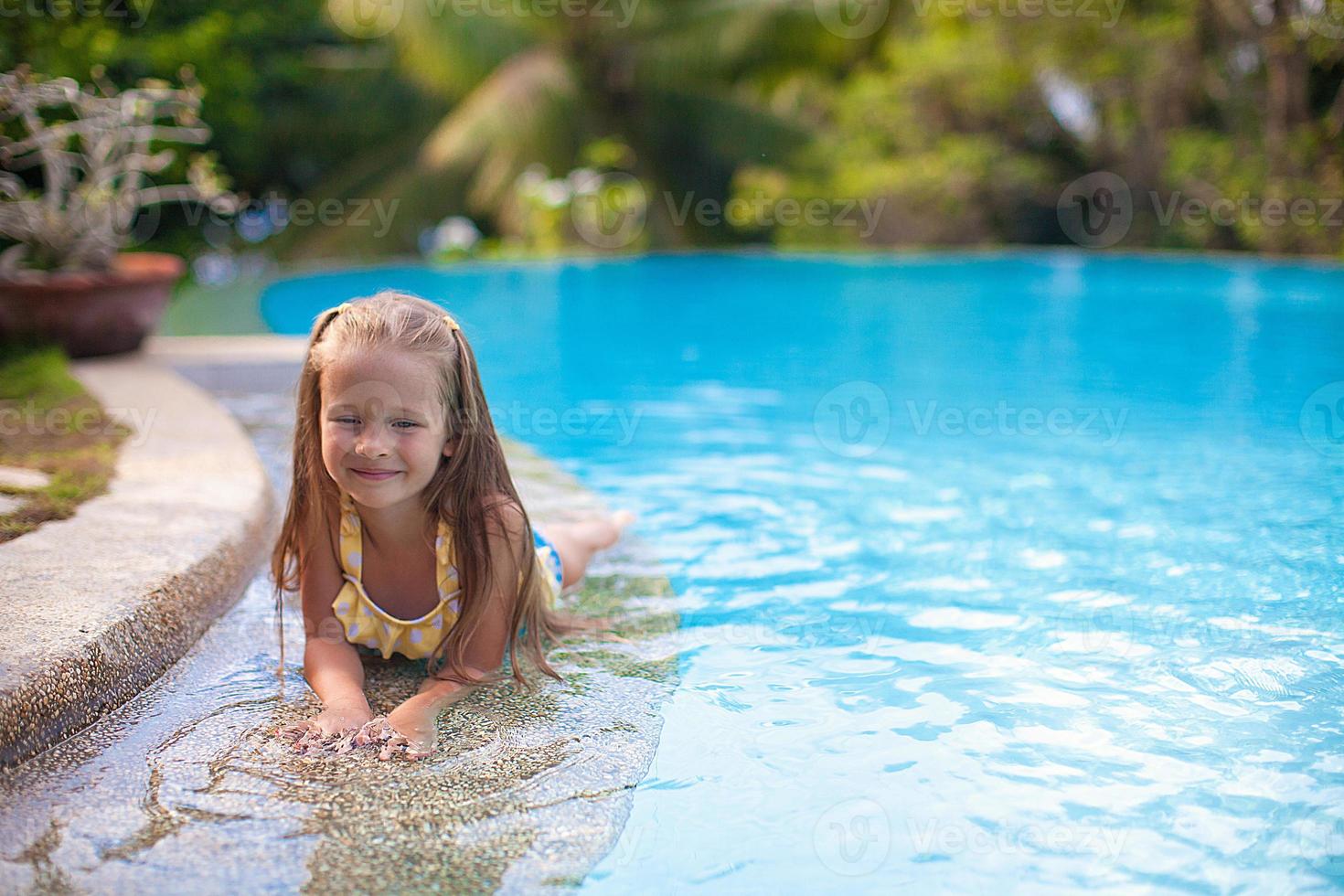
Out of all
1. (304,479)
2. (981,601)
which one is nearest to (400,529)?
(304,479)

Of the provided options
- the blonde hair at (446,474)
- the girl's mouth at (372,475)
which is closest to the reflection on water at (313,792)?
the blonde hair at (446,474)

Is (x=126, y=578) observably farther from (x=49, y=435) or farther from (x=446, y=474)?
(x=49, y=435)

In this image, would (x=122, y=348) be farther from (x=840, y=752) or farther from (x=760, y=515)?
(x=840, y=752)

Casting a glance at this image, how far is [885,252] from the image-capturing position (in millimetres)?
16328

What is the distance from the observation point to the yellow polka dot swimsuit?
268 centimetres

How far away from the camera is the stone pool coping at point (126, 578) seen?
7.38 ft

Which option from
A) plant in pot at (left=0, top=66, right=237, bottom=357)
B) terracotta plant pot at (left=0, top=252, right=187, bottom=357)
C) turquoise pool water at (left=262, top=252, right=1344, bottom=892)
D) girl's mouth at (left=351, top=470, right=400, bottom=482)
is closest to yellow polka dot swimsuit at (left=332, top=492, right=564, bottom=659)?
girl's mouth at (left=351, top=470, right=400, bottom=482)

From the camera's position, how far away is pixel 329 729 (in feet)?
7.63

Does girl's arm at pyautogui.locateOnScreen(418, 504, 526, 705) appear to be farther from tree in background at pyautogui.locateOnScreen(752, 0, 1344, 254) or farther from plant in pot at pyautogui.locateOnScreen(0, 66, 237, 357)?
tree in background at pyautogui.locateOnScreen(752, 0, 1344, 254)

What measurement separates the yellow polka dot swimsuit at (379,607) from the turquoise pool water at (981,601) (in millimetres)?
549

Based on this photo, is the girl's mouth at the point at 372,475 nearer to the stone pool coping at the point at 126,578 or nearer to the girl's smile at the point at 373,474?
the girl's smile at the point at 373,474

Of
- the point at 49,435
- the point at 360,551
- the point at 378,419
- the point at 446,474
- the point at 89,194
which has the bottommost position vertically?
the point at 49,435

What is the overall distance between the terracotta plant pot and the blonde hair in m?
3.73

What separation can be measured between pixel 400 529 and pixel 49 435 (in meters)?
2.11
